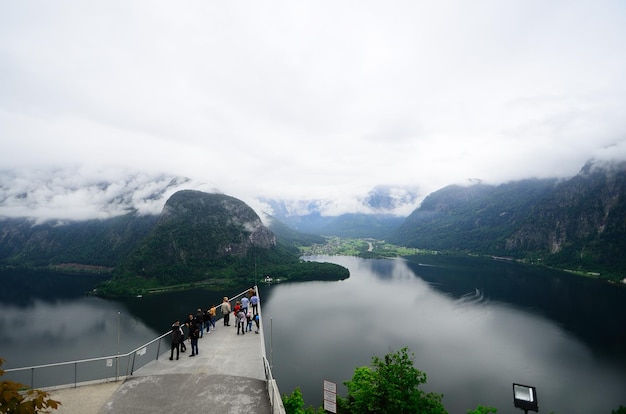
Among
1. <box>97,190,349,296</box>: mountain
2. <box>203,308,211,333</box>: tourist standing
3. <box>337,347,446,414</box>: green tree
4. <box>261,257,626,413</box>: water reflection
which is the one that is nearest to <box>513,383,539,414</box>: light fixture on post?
<box>337,347,446,414</box>: green tree

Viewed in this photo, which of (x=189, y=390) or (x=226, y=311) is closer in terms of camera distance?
(x=189, y=390)

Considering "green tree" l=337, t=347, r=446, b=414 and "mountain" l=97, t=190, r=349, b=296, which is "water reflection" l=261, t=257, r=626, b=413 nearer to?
"green tree" l=337, t=347, r=446, b=414

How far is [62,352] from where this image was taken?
61.4 m

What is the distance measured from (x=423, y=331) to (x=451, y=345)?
8748 mm

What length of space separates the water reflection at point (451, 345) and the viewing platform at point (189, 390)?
3239cm

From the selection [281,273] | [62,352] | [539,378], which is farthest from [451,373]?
[281,273]

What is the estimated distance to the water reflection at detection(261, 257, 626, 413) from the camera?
152ft

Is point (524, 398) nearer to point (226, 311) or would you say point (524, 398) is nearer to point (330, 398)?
point (330, 398)

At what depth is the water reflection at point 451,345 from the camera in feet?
152

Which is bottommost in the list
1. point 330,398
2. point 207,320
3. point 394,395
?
point 394,395

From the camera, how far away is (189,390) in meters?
12.8

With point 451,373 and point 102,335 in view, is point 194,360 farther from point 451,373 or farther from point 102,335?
point 102,335

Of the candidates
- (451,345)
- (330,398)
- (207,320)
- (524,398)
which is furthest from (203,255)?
(524,398)

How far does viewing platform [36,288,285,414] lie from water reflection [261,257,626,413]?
3239 cm
